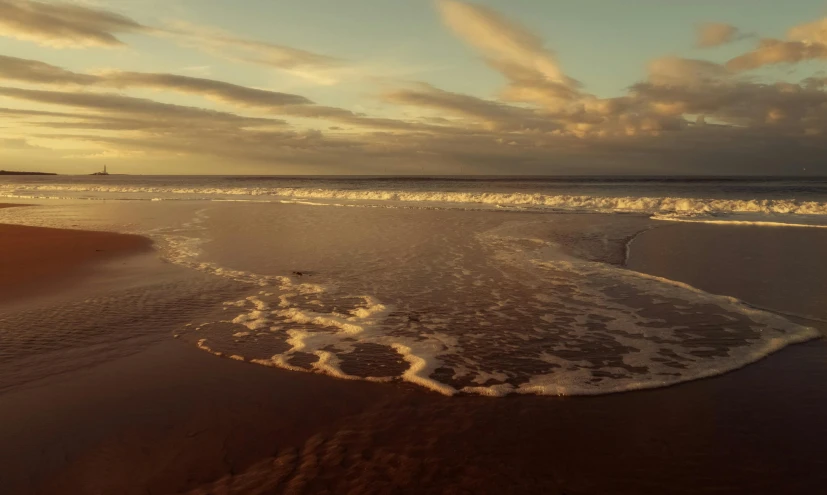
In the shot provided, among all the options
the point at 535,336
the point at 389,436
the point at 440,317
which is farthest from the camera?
the point at 440,317

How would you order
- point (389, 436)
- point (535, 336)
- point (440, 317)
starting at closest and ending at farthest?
point (389, 436) → point (535, 336) → point (440, 317)

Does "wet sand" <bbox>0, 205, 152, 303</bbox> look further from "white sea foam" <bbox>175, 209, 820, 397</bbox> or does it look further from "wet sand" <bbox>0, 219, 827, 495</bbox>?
"wet sand" <bbox>0, 219, 827, 495</bbox>

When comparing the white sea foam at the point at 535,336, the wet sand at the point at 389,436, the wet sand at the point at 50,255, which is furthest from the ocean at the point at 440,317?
the wet sand at the point at 50,255

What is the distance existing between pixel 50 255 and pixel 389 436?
13956 millimetres

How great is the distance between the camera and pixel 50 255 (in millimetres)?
14516

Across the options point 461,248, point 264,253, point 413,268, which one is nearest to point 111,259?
point 264,253

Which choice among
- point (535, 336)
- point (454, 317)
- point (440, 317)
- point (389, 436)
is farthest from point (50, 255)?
point (389, 436)

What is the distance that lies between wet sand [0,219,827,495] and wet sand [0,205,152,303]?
6.27 meters

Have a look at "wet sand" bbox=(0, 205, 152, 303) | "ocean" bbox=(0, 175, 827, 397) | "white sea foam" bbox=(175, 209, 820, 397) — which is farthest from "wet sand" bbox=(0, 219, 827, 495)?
"wet sand" bbox=(0, 205, 152, 303)

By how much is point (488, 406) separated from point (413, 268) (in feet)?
24.7

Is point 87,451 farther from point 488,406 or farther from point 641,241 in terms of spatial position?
point 641,241

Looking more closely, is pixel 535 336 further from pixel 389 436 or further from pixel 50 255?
pixel 50 255

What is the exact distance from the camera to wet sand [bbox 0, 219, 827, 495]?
4164 millimetres

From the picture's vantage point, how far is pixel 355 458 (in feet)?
14.8
